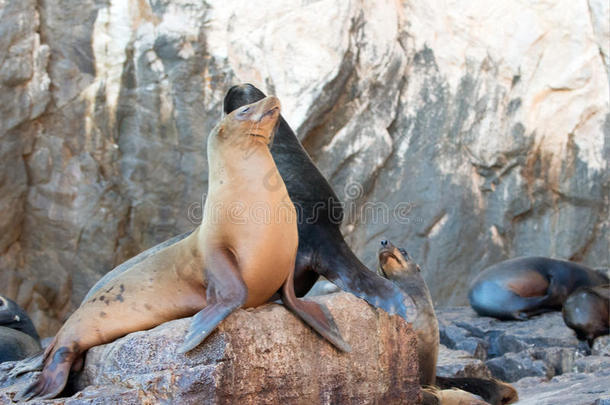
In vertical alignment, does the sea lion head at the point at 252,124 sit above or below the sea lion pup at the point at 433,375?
above

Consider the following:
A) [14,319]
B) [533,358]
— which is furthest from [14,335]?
[533,358]

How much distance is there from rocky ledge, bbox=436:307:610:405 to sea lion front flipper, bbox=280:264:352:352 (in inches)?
44.7

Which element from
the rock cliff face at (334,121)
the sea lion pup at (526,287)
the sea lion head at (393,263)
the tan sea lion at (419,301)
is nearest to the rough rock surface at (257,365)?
the tan sea lion at (419,301)

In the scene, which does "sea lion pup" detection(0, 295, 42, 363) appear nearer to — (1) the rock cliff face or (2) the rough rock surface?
(2) the rough rock surface

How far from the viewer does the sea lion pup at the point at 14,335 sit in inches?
176

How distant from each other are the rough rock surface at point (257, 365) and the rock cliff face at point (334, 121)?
5.43 meters

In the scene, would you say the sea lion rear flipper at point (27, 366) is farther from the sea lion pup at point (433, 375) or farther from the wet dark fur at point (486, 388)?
the wet dark fur at point (486, 388)

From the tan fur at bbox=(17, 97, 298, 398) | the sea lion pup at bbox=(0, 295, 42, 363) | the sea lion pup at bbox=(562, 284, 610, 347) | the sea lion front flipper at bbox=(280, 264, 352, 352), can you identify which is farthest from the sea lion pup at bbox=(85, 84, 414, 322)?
the sea lion pup at bbox=(562, 284, 610, 347)

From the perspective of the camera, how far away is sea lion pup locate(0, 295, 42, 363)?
446 cm

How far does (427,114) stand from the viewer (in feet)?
30.0

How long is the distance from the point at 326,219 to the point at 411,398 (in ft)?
3.53

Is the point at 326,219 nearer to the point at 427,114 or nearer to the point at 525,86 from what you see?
the point at 427,114

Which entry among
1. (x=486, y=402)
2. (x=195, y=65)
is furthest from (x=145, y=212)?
(x=486, y=402)

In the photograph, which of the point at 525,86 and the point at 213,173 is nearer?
the point at 213,173
